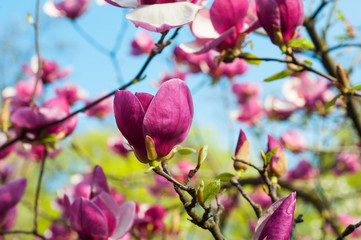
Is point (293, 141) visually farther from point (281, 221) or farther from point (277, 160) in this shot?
point (281, 221)

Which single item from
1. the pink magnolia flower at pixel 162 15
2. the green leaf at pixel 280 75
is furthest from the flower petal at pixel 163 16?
the green leaf at pixel 280 75

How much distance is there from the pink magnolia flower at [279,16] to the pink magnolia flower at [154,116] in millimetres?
276

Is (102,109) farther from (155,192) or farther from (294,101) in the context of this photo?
(294,101)

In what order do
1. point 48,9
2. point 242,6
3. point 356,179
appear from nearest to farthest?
point 242,6
point 48,9
point 356,179

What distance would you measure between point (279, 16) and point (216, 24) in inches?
4.7

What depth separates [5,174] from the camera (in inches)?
77.3

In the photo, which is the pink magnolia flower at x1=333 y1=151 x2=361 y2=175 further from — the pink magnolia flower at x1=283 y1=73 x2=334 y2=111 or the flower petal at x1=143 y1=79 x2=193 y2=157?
the flower petal at x1=143 y1=79 x2=193 y2=157

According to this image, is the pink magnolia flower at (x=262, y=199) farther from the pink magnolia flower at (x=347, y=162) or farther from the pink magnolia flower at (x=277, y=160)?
the pink magnolia flower at (x=277, y=160)

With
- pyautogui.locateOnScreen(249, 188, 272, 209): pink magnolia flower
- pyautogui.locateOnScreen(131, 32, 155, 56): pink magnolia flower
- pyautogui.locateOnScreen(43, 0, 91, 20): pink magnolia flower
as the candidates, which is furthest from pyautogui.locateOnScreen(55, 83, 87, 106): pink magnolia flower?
pyautogui.locateOnScreen(249, 188, 272, 209): pink magnolia flower

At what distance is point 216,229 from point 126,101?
0.22 m

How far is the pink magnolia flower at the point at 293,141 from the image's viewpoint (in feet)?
6.10

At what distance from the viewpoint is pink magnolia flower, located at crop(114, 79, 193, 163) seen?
0.49 m

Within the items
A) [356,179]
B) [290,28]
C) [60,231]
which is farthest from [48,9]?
[356,179]

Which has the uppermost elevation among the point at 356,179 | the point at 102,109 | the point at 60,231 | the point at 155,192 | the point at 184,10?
the point at 184,10
